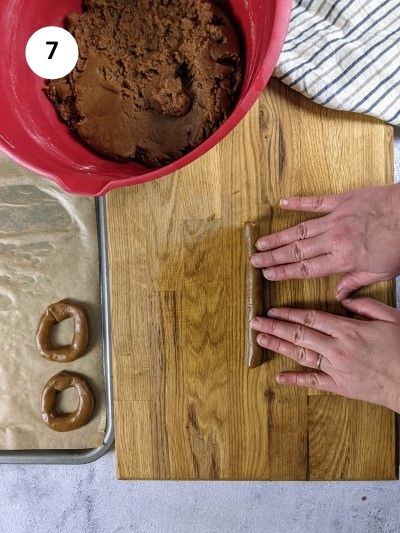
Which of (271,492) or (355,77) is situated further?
(271,492)

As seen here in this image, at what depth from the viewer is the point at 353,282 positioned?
910 millimetres

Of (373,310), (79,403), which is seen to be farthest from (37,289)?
(373,310)

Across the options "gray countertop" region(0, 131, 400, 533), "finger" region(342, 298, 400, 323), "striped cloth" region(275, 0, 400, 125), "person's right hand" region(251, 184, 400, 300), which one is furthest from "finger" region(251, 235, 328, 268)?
"gray countertop" region(0, 131, 400, 533)

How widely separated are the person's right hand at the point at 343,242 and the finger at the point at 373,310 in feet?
0.07

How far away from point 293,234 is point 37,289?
49 centimetres

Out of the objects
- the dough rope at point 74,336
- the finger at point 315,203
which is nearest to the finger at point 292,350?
the finger at point 315,203

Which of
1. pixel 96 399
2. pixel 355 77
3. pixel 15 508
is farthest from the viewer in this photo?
pixel 15 508

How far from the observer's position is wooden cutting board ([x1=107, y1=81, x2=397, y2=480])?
932 millimetres

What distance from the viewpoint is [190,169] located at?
3.10ft

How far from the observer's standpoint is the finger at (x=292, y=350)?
93 cm

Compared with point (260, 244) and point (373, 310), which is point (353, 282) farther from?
point (260, 244)

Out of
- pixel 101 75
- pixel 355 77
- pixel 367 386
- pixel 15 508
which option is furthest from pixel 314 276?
pixel 15 508

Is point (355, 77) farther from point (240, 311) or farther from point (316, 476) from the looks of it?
point (316, 476)

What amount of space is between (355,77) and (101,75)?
39 centimetres
